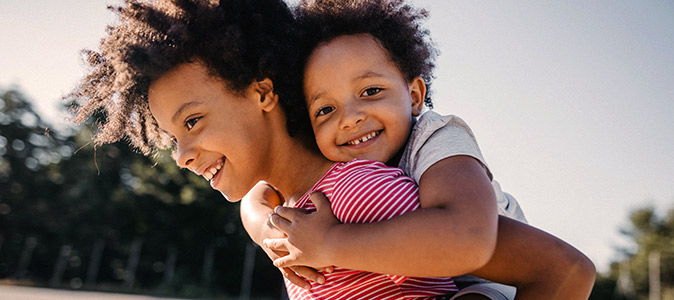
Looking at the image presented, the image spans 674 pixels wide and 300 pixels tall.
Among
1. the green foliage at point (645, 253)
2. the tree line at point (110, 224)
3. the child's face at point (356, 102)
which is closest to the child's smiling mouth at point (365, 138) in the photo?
the child's face at point (356, 102)

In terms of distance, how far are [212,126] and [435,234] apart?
951 millimetres

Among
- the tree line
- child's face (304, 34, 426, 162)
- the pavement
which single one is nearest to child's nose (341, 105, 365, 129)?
child's face (304, 34, 426, 162)

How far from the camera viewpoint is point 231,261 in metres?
35.9

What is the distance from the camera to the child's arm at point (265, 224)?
1.51 m

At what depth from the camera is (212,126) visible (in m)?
1.76

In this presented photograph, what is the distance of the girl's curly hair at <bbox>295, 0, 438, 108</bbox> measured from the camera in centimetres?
184

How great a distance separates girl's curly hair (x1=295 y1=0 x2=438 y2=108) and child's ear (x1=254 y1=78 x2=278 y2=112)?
187 millimetres

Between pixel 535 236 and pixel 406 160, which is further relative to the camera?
pixel 406 160

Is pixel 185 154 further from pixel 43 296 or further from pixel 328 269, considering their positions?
pixel 43 296

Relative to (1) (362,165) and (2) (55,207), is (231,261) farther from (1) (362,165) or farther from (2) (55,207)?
(1) (362,165)

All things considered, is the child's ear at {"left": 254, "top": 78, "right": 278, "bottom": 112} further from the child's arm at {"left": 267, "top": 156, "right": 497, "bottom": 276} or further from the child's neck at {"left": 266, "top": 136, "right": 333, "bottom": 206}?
the child's arm at {"left": 267, "top": 156, "right": 497, "bottom": 276}

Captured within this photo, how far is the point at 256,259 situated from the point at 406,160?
35.9 metres

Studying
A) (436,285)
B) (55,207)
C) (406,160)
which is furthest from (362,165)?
(55,207)

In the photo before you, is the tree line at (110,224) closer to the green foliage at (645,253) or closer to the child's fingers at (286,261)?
the green foliage at (645,253)
